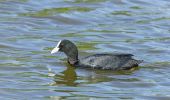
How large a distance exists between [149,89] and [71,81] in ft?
4.70

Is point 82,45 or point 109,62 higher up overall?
point 82,45

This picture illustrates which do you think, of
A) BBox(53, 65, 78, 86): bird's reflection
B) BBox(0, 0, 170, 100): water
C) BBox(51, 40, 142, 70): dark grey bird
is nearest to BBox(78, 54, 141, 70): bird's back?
BBox(51, 40, 142, 70): dark grey bird

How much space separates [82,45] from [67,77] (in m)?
2.20

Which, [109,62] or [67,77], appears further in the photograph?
[109,62]

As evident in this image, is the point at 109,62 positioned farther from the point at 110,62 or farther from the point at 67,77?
the point at 67,77

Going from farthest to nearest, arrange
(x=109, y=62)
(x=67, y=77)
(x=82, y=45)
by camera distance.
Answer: (x=82, y=45) < (x=109, y=62) < (x=67, y=77)

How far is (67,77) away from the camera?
13.6m

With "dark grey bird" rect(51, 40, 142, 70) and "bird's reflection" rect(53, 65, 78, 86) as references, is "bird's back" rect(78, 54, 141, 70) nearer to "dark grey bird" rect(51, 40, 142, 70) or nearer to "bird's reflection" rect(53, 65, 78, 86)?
"dark grey bird" rect(51, 40, 142, 70)

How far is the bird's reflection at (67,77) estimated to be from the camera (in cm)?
1312

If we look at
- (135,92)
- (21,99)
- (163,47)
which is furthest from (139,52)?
(21,99)

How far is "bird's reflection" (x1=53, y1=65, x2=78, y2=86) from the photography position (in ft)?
43.0

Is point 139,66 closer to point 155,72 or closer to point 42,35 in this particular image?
point 155,72

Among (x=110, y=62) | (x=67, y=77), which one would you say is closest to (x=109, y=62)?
(x=110, y=62)

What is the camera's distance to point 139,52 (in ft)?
50.3
